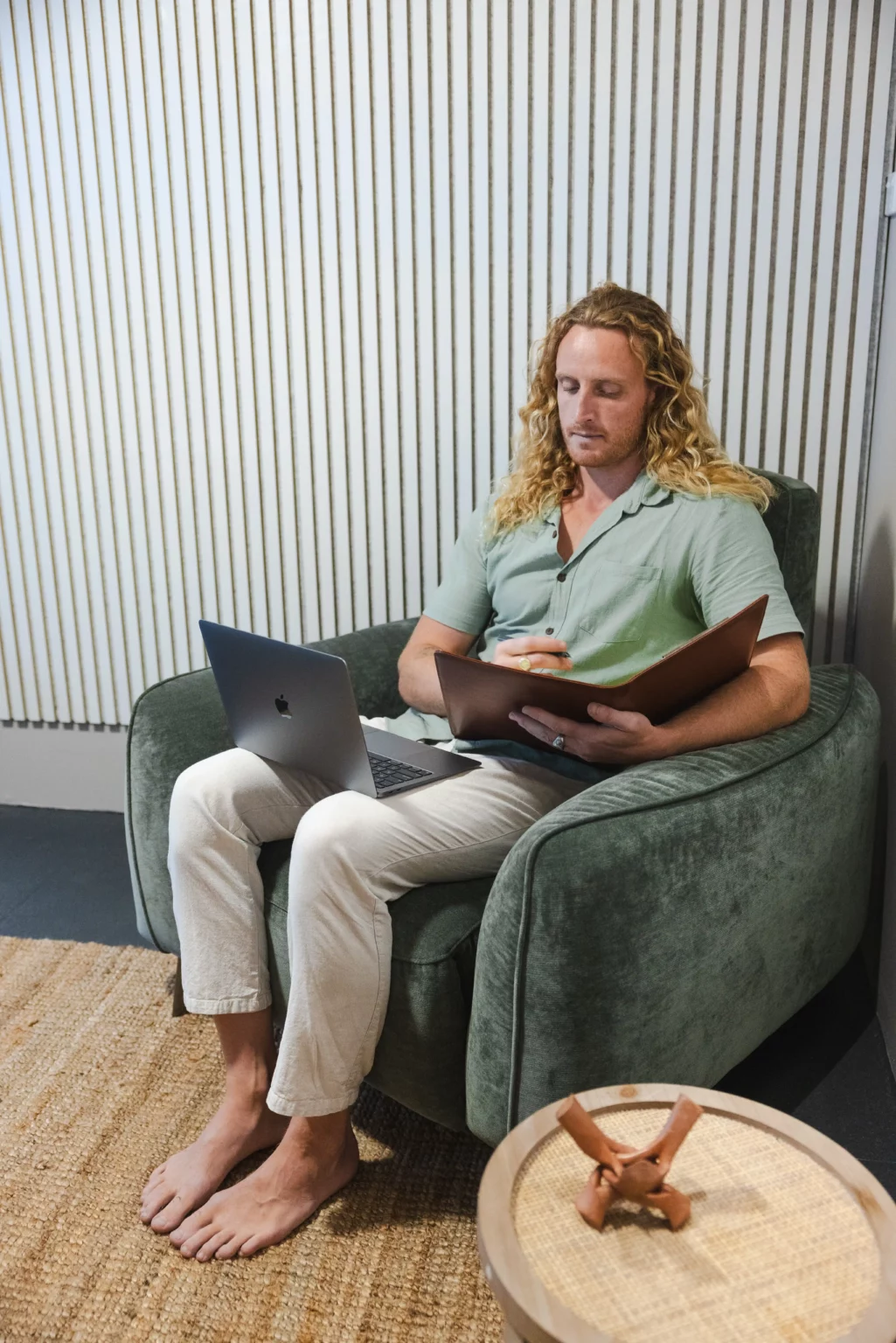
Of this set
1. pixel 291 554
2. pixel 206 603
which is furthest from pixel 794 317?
pixel 206 603

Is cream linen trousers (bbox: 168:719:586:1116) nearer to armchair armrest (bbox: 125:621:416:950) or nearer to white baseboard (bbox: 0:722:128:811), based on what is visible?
armchair armrest (bbox: 125:621:416:950)

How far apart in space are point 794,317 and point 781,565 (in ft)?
1.85

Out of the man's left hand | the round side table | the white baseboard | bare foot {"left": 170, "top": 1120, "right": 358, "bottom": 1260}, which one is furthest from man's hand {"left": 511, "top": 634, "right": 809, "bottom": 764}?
the white baseboard

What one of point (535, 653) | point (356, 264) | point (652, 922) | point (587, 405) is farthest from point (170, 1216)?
point (356, 264)

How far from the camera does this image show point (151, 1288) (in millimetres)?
1328

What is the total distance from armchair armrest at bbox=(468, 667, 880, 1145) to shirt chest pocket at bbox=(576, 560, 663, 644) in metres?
0.28

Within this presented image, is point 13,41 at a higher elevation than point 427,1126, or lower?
higher

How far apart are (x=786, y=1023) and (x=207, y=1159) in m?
1.01

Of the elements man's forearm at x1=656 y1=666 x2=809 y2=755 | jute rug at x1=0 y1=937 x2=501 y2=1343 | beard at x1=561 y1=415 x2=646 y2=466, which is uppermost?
beard at x1=561 y1=415 x2=646 y2=466

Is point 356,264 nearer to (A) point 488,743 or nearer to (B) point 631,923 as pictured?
(A) point 488,743

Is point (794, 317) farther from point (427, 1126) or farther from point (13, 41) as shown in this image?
point (13, 41)

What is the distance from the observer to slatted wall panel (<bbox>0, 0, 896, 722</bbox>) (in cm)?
204

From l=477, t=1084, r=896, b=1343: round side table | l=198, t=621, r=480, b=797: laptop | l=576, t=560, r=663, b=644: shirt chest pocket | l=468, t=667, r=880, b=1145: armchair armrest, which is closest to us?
l=477, t=1084, r=896, b=1343: round side table

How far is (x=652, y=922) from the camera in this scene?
4.01 ft
